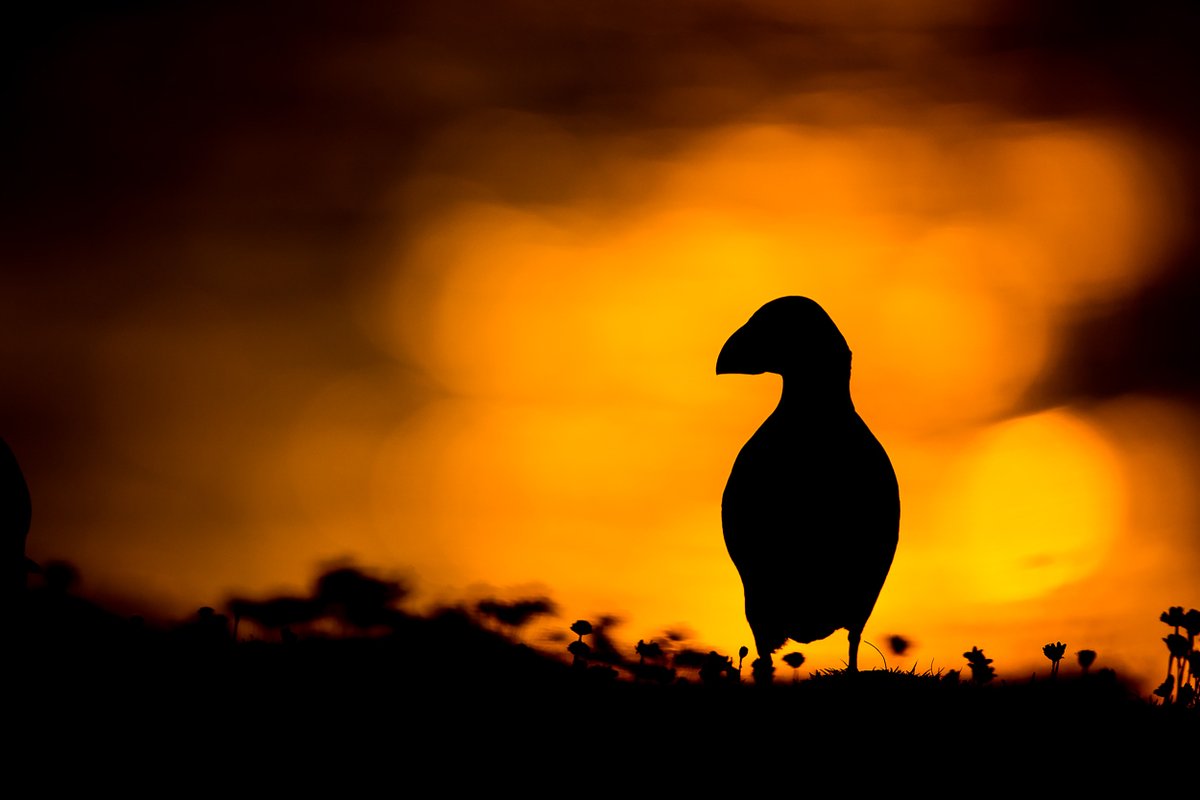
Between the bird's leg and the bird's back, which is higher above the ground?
the bird's back

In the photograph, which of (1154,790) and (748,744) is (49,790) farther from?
(1154,790)

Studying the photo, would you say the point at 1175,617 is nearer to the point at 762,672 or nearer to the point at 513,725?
the point at 762,672

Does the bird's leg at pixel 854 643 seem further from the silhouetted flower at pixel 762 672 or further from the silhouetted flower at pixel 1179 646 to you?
the silhouetted flower at pixel 1179 646

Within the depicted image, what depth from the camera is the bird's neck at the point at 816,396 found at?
739 cm

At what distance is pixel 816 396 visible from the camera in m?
7.39

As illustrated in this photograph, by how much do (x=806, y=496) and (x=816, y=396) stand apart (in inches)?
24.8

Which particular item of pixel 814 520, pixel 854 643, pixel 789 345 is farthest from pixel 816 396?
pixel 854 643

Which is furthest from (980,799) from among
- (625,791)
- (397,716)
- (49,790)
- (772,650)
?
(49,790)

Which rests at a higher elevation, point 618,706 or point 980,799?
point 618,706

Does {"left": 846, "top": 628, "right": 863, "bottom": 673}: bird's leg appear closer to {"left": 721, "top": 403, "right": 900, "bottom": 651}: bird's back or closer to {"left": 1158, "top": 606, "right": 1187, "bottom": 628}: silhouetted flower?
{"left": 721, "top": 403, "right": 900, "bottom": 651}: bird's back

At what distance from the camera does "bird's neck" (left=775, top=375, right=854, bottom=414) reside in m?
7.39

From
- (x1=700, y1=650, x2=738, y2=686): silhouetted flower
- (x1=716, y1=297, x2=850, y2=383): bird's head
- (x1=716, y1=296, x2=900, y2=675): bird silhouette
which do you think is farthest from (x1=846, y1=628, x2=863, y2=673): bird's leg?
(x1=716, y1=297, x2=850, y2=383): bird's head

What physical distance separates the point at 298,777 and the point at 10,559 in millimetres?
3506

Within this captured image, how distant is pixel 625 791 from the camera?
555 cm
